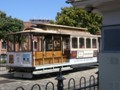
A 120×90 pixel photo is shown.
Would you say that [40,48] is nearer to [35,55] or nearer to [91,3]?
[35,55]

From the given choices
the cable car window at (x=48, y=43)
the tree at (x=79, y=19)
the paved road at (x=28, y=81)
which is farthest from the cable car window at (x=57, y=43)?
the tree at (x=79, y=19)

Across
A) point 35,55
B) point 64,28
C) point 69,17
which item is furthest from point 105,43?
point 69,17

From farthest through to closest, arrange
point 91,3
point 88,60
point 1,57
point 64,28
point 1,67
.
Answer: point 1,57 < point 1,67 < point 88,60 < point 64,28 < point 91,3

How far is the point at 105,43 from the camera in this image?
7863 mm

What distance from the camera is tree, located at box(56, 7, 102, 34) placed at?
117ft

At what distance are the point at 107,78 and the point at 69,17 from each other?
101ft

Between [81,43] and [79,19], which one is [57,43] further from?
[79,19]

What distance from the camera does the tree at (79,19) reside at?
35.8 metres

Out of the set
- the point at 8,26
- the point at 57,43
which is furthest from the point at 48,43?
the point at 8,26

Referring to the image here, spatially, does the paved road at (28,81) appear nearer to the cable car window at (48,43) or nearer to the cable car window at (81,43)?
the cable car window at (48,43)

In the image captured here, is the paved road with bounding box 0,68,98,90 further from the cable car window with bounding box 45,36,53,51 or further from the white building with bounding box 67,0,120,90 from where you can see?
the white building with bounding box 67,0,120,90

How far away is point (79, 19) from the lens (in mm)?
37375

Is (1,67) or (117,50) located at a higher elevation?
(117,50)

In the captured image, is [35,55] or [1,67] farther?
[1,67]
